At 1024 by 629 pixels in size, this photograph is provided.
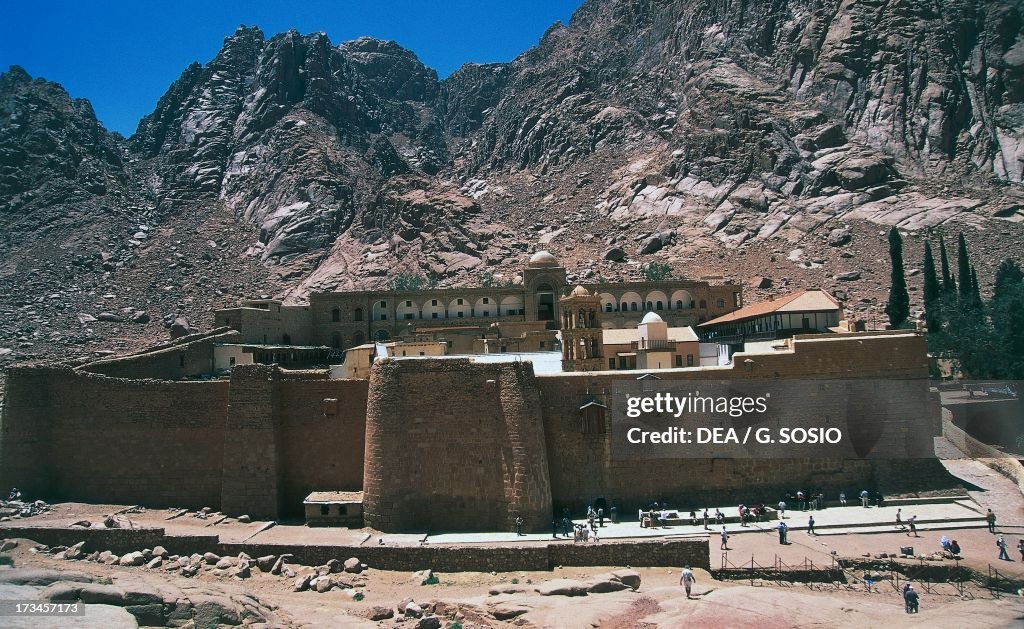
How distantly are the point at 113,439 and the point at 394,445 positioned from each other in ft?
29.8

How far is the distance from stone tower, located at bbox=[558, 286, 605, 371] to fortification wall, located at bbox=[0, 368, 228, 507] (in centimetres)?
1230

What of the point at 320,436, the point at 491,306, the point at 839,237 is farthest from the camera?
the point at 839,237

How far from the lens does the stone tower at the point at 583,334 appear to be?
29.3 m

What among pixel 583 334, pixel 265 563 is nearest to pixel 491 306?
pixel 583 334

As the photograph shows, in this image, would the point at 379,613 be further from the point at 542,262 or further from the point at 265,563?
the point at 542,262

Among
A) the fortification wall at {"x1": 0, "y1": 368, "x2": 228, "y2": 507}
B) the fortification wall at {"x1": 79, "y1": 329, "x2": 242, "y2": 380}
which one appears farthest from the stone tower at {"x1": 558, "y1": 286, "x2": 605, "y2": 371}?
the fortification wall at {"x1": 79, "y1": 329, "x2": 242, "y2": 380}

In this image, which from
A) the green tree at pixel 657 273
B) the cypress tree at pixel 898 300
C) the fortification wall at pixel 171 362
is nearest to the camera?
the fortification wall at pixel 171 362

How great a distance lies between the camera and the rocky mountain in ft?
224

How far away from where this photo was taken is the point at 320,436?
79.8 ft

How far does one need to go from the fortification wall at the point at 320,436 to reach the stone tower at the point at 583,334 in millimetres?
8613

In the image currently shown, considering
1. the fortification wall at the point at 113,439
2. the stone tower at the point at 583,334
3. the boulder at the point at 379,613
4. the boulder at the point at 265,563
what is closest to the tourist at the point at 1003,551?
the stone tower at the point at 583,334

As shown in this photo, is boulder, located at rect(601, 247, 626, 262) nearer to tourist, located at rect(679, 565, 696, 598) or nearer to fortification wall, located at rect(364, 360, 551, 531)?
fortification wall, located at rect(364, 360, 551, 531)

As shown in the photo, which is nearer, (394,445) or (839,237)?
(394,445)

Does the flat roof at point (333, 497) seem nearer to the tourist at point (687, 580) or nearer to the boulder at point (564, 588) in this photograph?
the boulder at point (564, 588)
